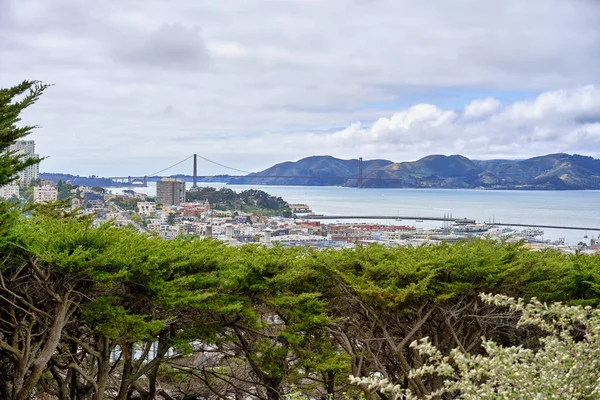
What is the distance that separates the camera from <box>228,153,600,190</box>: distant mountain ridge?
53.2 meters

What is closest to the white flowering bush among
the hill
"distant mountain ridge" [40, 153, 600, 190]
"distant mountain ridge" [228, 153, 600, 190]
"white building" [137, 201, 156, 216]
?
"white building" [137, 201, 156, 216]

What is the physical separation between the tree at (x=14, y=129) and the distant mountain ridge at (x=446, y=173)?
46.1 metres

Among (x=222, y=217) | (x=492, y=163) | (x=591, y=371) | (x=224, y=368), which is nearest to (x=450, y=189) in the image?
(x=492, y=163)

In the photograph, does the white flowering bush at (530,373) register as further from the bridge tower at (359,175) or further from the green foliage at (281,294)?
the bridge tower at (359,175)

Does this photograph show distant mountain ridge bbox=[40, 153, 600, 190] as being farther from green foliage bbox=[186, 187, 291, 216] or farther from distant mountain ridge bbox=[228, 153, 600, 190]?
green foliage bbox=[186, 187, 291, 216]

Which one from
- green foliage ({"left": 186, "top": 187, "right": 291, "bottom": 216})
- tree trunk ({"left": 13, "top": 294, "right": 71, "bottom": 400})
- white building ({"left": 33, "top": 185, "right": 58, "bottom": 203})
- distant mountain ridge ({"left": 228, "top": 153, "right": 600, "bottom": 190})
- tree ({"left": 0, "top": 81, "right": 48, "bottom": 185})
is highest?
distant mountain ridge ({"left": 228, "top": 153, "right": 600, "bottom": 190})

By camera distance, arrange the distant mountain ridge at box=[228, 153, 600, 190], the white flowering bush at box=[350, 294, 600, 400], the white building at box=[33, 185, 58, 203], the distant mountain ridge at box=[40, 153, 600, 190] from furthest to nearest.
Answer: the distant mountain ridge at box=[228, 153, 600, 190] < the distant mountain ridge at box=[40, 153, 600, 190] < the white building at box=[33, 185, 58, 203] < the white flowering bush at box=[350, 294, 600, 400]

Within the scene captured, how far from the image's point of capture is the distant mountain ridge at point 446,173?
53.2m

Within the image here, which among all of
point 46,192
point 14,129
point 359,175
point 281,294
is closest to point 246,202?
point 46,192

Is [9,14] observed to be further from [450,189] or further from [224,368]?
[450,189]

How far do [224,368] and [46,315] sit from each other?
395cm

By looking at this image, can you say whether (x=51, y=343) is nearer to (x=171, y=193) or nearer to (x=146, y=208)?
(x=146, y=208)

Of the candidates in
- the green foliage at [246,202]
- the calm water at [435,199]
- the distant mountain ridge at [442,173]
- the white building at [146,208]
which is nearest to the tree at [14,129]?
the white building at [146,208]

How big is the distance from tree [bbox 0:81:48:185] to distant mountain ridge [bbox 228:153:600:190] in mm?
46094
